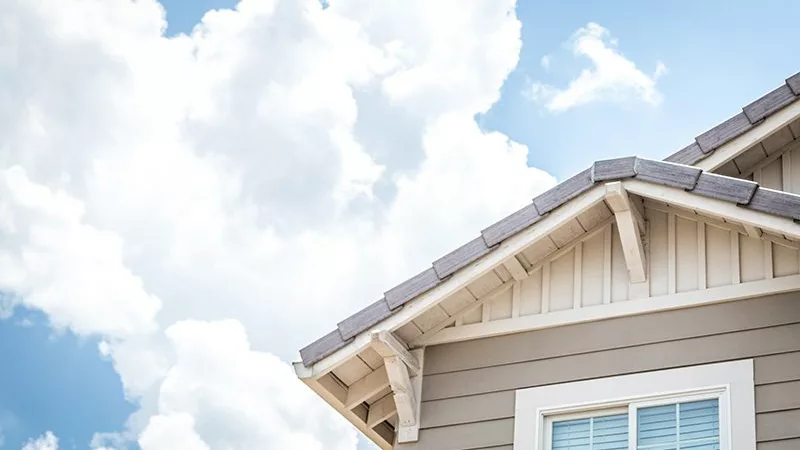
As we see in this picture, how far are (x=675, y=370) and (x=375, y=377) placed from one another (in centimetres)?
234

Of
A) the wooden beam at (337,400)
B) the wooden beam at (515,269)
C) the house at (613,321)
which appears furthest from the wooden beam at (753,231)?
the wooden beam at (337,400)

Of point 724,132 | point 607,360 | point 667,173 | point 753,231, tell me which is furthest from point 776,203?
point 607,360

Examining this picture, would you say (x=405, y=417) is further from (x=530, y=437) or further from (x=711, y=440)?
(x=711, y=440)

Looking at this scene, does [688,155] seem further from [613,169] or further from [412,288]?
[412,288]

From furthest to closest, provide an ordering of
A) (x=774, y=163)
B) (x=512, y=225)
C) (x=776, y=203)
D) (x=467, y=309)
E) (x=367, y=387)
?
(x=367, y=387), (x=467, y=309), (x=774, y=163), (x=512, y=225), (x=776, y=203)

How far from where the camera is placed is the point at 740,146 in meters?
8.94

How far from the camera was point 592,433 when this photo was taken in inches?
334

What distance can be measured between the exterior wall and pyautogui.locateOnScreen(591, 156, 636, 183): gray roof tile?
1000mm

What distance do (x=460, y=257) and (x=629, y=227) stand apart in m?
1.21

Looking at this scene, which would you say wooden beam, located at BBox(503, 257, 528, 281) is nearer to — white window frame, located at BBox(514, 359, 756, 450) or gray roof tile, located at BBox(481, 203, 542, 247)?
gray roof tile, located at BBox(481, 203, 542, 247)

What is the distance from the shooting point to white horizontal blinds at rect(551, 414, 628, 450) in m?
8.37

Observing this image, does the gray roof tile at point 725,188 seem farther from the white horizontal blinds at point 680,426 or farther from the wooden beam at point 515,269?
the wooden beam at point 515,269

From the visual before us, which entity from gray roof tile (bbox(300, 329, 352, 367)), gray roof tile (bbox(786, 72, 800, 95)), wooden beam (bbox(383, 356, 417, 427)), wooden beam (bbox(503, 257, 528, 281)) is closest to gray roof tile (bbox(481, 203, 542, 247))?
wooden beam (bbox(503, 257, 528, 281))

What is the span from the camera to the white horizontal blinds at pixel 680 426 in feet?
26.4
